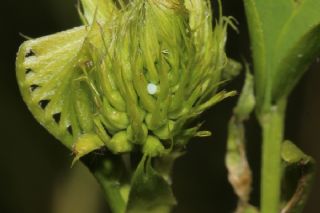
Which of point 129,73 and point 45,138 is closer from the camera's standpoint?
point 129,73

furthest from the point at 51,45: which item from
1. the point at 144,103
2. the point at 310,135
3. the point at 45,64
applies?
the point at 310,135

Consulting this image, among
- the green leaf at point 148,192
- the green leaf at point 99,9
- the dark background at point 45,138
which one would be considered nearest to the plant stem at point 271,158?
the green leaf at point 148,192

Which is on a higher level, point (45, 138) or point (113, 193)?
point (113, 193)

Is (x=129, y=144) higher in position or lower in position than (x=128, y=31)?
lower

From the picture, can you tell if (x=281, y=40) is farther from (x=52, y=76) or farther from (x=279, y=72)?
(x=52, y=76)

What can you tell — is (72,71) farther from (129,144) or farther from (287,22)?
A: (287,22)

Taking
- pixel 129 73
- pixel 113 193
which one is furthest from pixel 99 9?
pixel 113 193

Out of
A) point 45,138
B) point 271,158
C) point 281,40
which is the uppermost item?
point 281,40
